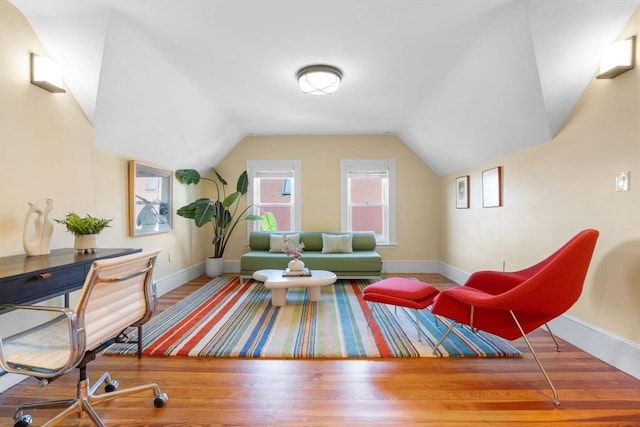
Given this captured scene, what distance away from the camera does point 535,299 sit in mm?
1796

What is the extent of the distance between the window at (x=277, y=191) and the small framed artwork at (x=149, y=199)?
147 centimetres

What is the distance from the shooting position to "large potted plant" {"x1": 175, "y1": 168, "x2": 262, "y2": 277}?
14.1 ft

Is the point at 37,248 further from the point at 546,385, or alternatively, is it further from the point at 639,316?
the point at 639,316

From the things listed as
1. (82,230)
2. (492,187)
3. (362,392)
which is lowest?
(362,392)

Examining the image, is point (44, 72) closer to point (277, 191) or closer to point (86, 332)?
point (86, 332)

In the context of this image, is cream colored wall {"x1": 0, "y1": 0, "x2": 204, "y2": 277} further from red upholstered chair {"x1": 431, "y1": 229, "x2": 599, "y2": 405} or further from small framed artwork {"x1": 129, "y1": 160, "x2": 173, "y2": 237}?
red upholstered chair {"x1": 431, "y1": 229, "x2": 599, "y2": 405}

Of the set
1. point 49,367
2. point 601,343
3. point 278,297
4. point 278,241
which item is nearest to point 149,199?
point 278,241

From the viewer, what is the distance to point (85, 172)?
252 centimetres

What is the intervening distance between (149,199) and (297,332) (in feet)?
8.38

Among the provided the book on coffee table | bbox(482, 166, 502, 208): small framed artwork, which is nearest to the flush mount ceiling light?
the book on coffee table

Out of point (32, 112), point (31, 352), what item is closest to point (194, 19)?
point (32, 112)

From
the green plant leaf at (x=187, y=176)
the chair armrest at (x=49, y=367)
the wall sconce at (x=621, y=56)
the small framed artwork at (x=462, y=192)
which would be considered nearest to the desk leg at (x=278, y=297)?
the chair armrest at (x=49, y=367)

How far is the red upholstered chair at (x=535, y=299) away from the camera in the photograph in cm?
176

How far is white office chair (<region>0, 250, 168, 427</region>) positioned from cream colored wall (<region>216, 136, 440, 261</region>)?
3686 millimetres
